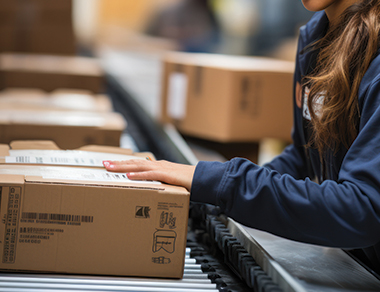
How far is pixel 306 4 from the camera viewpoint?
→ 113 centimetres

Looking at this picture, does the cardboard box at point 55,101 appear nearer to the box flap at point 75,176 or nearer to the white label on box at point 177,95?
the white label on box at point 177,95

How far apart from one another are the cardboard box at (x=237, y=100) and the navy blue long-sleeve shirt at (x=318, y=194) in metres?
1.43

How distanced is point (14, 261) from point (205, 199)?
40 centimetres

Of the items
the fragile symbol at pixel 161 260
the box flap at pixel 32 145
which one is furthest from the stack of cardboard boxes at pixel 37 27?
the fragile symbol at pixel 161 260

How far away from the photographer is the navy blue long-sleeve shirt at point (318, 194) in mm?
899

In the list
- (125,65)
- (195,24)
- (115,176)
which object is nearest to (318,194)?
(115,176)

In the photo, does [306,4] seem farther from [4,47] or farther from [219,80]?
[4,47]

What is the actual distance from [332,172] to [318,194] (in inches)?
9.9

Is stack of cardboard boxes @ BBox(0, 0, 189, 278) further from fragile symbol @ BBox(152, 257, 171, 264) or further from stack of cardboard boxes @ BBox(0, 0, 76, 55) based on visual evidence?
stack of cardboard boxes @ BBox(0, 0, 76, 55)

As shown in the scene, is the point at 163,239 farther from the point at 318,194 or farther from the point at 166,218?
the point at 318,194

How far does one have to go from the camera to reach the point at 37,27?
4.05 m

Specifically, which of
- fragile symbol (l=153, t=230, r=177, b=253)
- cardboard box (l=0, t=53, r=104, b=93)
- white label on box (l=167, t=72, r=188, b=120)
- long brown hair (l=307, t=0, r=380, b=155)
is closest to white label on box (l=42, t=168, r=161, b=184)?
fragile symbol (l=153, t=230, r=177, b=253)

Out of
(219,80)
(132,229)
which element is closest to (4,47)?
(219,80)

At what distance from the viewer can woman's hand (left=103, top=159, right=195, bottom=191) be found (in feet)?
3.38
